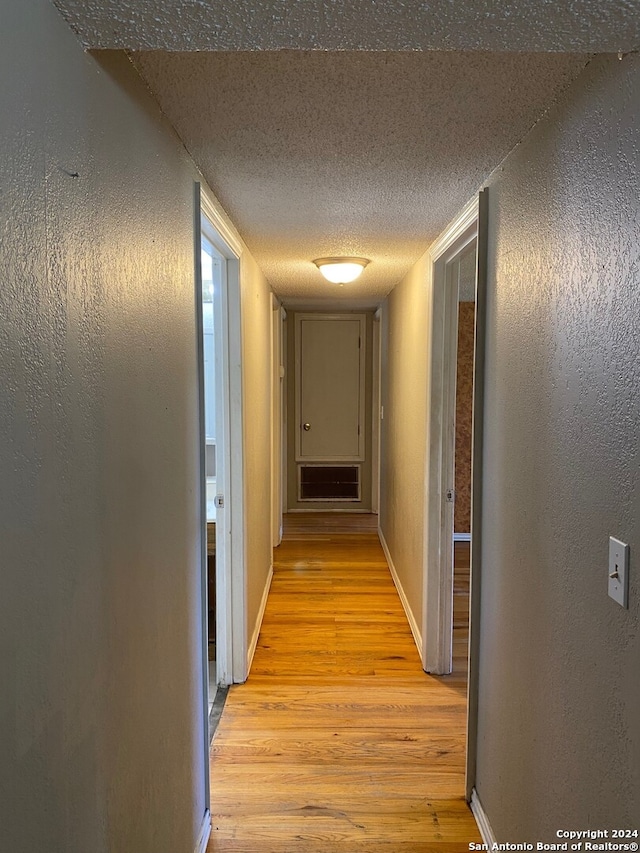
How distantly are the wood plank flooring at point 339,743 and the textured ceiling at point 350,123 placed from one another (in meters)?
2.13

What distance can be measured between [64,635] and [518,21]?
3.80ft

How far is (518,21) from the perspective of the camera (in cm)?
87

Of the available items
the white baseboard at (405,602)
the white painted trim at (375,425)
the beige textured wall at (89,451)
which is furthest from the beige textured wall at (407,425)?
the beige textured wall at (89,451)

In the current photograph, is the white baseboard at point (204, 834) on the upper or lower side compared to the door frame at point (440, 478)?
lower

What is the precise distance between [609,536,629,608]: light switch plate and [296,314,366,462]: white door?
5076 mm

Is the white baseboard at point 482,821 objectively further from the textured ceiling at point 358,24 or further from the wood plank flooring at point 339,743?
the textured ceiling at point 358,24

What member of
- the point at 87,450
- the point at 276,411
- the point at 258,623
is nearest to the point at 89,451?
the point at 87,450

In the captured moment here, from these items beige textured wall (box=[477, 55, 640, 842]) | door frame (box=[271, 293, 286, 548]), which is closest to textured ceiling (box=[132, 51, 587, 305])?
beige textured wall (box=[477, 55, 640, 842])

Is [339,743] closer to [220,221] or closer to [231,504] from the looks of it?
[231,504]

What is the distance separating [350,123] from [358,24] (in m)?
0.53

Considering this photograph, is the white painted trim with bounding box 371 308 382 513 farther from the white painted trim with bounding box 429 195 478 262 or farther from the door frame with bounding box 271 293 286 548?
the white painted trim with bounding box 429 195 478 262

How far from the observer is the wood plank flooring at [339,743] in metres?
1.89

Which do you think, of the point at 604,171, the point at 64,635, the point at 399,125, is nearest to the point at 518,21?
the point at 604,171

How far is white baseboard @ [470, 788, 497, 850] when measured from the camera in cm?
177
